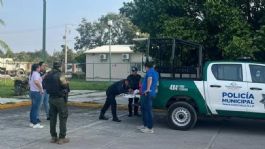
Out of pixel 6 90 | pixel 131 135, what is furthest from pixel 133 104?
pixel 6 90

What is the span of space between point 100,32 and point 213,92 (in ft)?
222

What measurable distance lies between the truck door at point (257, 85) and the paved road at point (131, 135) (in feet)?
2.38

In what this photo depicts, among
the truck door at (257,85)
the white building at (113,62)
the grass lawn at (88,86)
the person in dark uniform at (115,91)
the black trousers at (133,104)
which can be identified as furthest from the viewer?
the white building at (113,62)

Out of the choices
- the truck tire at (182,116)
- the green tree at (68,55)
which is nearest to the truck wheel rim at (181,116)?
the truck tire at (182,116)

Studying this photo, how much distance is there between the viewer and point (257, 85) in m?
11.3

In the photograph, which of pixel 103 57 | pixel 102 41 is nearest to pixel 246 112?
pixel 103 57

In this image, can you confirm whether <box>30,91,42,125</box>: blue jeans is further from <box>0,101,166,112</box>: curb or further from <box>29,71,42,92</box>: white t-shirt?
<box>0,101,166,112</box>: curb

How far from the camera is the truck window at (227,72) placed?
11.6m

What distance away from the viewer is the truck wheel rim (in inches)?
467

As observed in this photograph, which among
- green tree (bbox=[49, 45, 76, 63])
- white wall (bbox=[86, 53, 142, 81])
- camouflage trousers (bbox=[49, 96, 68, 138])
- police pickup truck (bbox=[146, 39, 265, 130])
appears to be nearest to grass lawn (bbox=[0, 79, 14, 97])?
police pickup truck (bbox=[146, 39, 265, 130])

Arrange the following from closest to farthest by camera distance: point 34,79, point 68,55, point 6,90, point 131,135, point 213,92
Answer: point 131,135 < point 213,92 < point 34,79 < point 6,90 < point 68,55

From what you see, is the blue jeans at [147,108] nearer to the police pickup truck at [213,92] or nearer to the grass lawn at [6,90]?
the police pickup truck at [213,92]

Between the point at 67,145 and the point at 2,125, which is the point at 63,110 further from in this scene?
the point at 2,125

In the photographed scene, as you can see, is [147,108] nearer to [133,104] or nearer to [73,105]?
[133,104]
